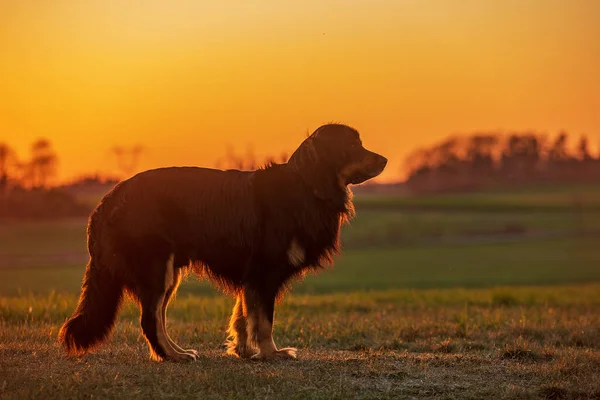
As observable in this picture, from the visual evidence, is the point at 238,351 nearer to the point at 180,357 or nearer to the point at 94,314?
the point at 180,357

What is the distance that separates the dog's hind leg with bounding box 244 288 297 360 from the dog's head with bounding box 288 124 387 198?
4.11 feet

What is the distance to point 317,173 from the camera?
30.6ft

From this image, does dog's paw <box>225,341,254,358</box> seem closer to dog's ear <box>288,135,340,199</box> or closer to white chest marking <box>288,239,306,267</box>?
white chest marking <box>288,239,306,267</box>

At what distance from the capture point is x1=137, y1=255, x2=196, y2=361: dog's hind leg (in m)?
8.96

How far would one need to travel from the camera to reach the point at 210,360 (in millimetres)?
9336

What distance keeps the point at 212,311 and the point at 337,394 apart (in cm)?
757

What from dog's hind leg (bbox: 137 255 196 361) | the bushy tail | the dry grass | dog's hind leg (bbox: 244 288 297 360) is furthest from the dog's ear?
the bushy tail

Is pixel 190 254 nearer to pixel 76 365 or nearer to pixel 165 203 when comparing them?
pixel 165 203

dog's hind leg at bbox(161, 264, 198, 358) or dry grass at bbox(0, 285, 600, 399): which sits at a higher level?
dog's hind leg at bbox(161, 264, 198, 358)

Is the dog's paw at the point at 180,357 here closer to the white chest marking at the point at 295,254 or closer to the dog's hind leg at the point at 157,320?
the dog's hind leg at the point at 157,320

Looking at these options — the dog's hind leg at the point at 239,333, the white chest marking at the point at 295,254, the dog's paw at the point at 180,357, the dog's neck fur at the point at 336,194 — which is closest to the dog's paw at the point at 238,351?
the dog's hind leg at the point at 239,333

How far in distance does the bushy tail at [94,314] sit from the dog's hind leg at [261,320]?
1.38 meters

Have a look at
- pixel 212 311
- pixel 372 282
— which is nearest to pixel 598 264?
pixel 372 282

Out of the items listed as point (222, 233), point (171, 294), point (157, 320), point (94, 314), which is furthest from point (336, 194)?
point (94, 314)
